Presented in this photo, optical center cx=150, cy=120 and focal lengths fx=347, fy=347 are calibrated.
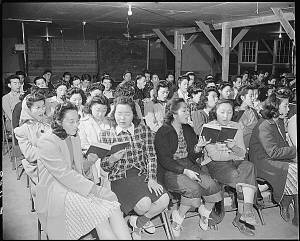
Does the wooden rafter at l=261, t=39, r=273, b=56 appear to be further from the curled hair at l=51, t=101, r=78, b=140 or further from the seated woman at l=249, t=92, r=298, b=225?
the curled hair at l=51, t=101, r=78, b=140

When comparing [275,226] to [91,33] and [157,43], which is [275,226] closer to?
[91,33]

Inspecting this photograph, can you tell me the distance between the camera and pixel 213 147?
3035 millimetres

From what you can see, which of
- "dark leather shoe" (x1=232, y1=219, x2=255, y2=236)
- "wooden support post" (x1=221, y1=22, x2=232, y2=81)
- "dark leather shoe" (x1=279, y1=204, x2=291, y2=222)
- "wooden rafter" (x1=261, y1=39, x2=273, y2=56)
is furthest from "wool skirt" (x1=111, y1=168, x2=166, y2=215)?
"wooden rafter" (x1=261, y1=39, x2=273, y2=56)

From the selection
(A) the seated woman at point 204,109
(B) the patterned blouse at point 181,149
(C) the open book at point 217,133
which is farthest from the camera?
(A) the seated woman at point 204,109

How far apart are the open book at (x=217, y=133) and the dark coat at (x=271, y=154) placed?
326 mm

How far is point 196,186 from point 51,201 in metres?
1.11

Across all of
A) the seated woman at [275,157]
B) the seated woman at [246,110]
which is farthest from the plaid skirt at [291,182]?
the seated woman at [246,110]

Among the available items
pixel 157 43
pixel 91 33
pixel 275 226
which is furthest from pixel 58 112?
pixel 157 43

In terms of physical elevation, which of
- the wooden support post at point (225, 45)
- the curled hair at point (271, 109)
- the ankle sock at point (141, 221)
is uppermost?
the wooden support post at point (225, 45)

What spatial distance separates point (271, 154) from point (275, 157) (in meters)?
0.05

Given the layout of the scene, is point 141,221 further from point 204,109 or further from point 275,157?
point 204,109

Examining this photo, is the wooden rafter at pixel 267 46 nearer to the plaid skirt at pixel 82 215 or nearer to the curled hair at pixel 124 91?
the curled hair at pixel 124 91

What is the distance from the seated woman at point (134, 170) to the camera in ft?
8.49

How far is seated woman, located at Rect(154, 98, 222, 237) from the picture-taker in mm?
2771
